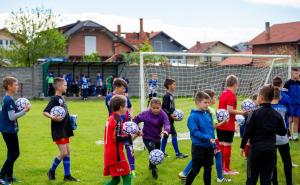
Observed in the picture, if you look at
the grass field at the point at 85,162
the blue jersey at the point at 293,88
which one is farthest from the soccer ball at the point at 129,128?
the blue jersey at the point at 293,88

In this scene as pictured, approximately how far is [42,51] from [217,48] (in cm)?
4473

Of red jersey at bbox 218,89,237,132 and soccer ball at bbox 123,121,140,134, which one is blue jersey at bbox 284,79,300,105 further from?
soccer ball at bbox 123,121,140,134

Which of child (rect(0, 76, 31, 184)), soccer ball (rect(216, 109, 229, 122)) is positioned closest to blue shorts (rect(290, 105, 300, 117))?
soccer ball (rect(216, 109, 229, 122))

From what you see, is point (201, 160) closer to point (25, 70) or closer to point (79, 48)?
point (25, 70)

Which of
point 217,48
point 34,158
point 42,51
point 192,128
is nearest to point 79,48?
point 42,51

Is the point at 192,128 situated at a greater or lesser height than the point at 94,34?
lesser

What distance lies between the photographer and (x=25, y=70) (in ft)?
107

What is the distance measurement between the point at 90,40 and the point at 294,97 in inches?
1878

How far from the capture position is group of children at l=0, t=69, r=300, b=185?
6.42 m

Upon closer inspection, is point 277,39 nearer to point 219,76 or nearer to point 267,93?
point 219,76

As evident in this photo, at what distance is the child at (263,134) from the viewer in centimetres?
637

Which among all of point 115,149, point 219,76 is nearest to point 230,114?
point 115,149

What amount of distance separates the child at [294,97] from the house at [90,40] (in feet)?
148

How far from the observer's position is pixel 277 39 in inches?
2516
